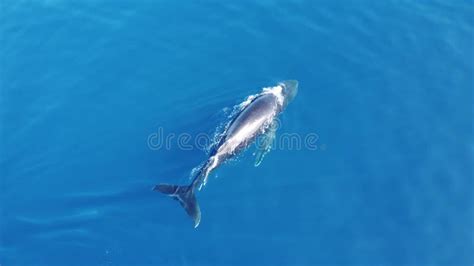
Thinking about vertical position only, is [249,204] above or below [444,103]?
below

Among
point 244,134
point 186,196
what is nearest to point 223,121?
point 244,134

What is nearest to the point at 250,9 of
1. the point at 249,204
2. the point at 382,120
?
the point at 382,120

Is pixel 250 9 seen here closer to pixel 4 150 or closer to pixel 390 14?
pixel 390 14

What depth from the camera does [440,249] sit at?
56.7ft

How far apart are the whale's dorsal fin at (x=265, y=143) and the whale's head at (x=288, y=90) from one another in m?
1.65

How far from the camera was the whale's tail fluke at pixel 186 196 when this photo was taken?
1767cm

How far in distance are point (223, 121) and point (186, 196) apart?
4396mm

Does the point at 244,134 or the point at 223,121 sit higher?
the point at 244,134

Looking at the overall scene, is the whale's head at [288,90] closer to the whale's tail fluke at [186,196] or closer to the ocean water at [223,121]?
the ocean water at [223,121]

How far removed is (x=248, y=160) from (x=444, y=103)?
934 centimetres

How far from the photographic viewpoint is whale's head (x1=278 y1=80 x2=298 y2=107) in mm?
21422
